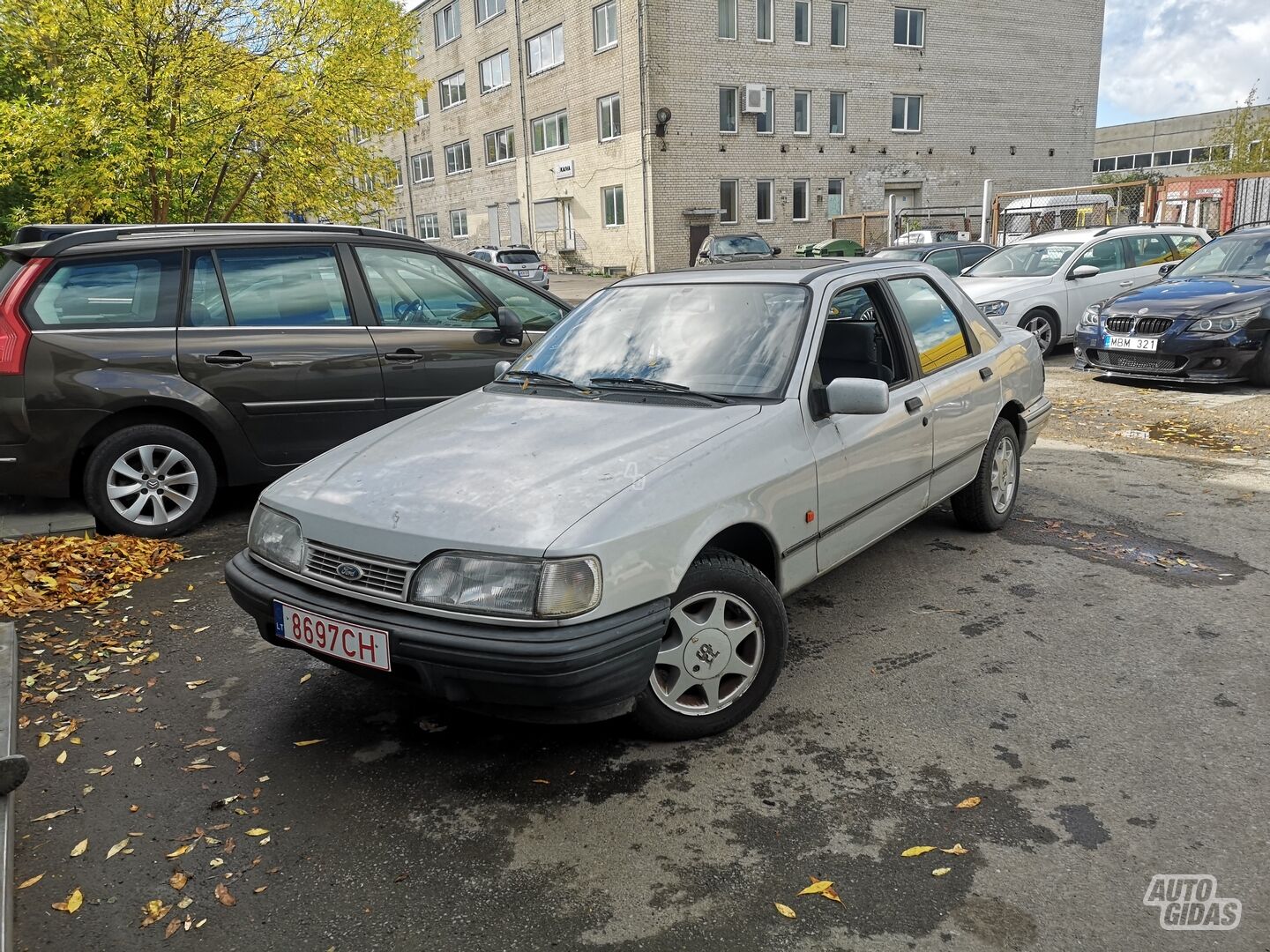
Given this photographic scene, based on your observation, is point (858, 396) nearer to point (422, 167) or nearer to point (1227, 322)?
point (1227, 322)

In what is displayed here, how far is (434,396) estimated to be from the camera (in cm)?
639

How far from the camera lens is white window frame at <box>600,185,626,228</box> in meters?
34.3

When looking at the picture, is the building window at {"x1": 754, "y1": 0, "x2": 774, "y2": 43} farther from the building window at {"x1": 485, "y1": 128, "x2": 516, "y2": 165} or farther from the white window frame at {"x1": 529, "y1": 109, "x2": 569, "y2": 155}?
the building window at {"x1": 485, "y1": 128, "x2": 516, "y2": 165}

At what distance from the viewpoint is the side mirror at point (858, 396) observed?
359 centimetres

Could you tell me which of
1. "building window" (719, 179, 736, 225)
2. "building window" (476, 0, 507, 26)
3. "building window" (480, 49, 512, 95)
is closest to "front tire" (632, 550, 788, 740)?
"building window" (719, 179, 736, 225)

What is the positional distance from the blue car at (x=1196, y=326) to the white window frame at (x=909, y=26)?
2835 cm

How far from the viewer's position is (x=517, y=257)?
1119 inches

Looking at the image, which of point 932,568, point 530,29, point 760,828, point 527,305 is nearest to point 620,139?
point 530,29

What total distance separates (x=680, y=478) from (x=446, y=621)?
0.89 meters

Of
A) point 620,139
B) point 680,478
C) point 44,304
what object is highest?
point 620,139

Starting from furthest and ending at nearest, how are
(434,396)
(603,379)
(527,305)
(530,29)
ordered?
(530,29) → (527,305) → (434,396) → (603,379)

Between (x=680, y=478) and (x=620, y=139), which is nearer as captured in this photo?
(x=680, y=478)

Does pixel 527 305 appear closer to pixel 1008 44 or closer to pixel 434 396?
pixel 434 396

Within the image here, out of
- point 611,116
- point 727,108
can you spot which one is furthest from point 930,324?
point 611,116
